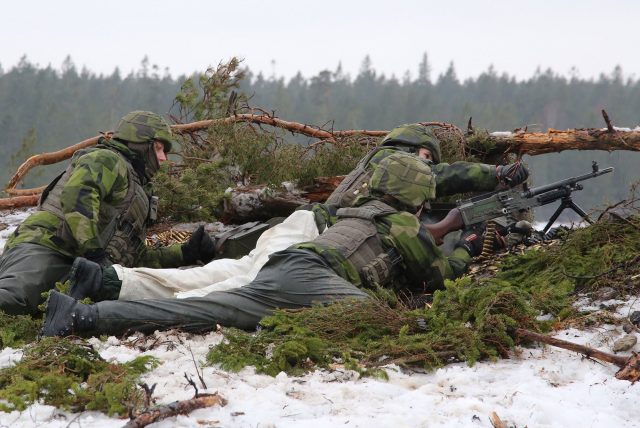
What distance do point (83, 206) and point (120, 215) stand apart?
1.72 ft

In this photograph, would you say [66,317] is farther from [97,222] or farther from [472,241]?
[472,241]

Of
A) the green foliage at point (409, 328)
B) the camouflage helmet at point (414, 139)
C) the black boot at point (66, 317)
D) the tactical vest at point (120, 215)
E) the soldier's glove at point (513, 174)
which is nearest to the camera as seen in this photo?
the green foliage at point (409, 328)

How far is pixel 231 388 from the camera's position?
476 centimetres

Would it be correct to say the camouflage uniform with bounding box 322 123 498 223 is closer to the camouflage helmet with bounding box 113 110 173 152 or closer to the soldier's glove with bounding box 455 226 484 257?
the soldier's glove with bounding box 455 226 484 257

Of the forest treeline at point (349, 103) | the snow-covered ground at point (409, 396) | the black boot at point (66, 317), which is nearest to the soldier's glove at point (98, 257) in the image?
the black boot at point (66, 317)

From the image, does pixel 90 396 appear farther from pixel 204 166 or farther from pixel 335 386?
pixel 204 166

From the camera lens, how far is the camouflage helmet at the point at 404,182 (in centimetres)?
708

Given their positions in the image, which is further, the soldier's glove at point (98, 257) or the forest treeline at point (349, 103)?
the forest treeline at point (349, 103)

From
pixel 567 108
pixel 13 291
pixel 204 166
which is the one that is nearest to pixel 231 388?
pixel 13 291

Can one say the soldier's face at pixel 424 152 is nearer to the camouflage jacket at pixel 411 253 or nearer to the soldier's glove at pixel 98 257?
the camouflage jacket at pixel 411 253

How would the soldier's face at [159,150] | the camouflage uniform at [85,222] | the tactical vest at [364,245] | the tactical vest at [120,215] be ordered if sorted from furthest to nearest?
1. the soldier's face at [159,150]
2. the tactical vest at [120,215]
3. the camouflage uniform at [85,222]
4. the tactical vest at [364,245]

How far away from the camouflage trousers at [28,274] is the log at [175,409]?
2778 millimetres

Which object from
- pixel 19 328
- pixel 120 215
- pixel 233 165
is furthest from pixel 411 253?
pixel 233 165

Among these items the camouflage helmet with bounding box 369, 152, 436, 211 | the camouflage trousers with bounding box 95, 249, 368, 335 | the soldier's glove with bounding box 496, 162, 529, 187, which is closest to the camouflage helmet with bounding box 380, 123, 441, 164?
the soldier's glove with bounding box 496, 162, 529, 187
